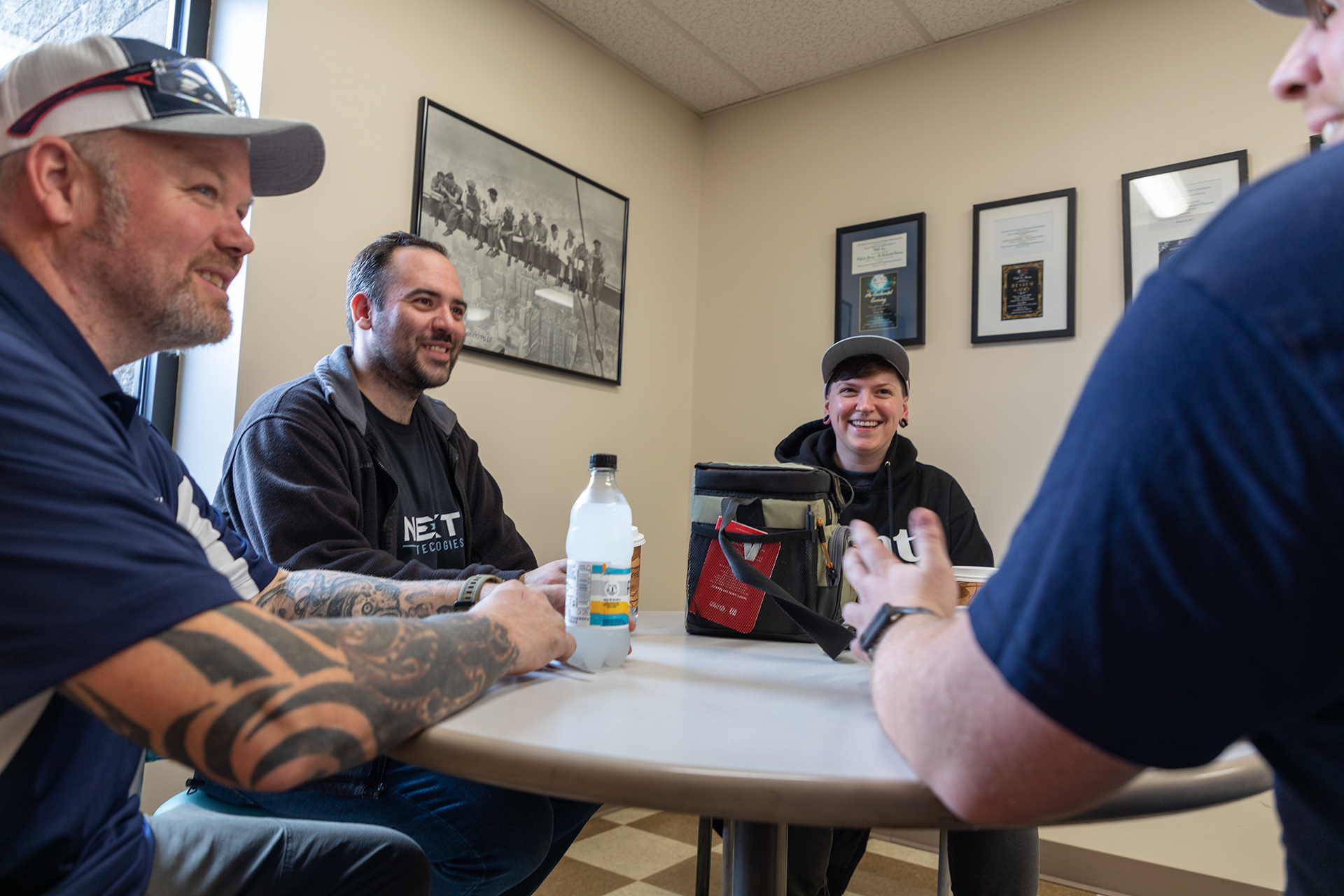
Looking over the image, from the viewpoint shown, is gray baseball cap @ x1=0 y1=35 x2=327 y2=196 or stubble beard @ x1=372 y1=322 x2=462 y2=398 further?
stubble beard @ x1=372 y1=322 x2=462 y2=398

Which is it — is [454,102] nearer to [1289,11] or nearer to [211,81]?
[211,81]

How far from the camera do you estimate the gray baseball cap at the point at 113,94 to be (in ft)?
2.73

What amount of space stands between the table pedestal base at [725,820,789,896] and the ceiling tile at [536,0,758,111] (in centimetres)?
280

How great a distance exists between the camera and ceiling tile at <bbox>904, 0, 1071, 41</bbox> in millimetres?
2754

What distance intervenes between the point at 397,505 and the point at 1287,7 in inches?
67.2

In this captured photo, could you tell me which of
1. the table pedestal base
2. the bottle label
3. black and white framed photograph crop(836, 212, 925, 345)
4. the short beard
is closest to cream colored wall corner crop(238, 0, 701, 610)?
black and white framed photograph crop(836, 212, 925, 345)

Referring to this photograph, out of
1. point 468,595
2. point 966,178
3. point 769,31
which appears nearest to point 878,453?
point 966,178

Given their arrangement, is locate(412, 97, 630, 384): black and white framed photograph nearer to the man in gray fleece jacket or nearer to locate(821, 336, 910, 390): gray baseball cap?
the man in gray fleece jacket

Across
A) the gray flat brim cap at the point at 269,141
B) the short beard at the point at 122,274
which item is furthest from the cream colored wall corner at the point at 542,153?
the short beard at the point at 122,274

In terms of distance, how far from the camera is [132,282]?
2.91ft

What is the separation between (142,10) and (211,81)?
5.06ft

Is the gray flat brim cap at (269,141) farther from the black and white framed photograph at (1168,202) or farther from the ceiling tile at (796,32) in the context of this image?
the black and white framed photograph at (1168,202)

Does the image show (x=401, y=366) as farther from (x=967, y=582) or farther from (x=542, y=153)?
(x=967, y=582)

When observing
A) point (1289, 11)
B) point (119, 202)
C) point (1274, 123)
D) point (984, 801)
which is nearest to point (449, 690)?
point (984, 801)
